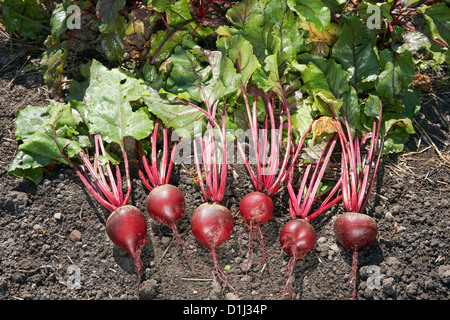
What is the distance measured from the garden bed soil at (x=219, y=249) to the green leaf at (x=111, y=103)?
11.4 inches

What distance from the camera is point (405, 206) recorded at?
7.87ft

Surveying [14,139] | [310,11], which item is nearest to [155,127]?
[14,139]

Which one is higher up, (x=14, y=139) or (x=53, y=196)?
(x=14, y=139)

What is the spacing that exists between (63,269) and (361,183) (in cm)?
169

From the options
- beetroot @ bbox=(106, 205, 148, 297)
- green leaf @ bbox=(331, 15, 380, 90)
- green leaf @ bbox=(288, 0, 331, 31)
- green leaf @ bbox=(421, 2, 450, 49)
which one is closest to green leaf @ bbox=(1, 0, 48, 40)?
beetroot @ bbox=(106, 205, 148, 297)

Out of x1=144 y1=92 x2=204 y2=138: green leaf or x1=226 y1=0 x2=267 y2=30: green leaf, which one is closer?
x1=144 y1=92 x2=204 y2=138: green leaf

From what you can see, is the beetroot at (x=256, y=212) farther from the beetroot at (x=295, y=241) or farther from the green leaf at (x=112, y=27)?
the green leaf at (x=112, y=27)

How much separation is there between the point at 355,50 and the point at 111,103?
1496 mm

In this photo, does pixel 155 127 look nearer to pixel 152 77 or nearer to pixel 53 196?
pixel 152 77

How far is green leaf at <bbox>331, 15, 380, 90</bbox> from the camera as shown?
8.44 ft

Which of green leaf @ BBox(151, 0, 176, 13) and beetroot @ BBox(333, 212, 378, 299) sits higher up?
green leaf @ BBox(151, 0, 176, 13)

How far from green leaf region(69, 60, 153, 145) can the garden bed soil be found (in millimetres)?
289

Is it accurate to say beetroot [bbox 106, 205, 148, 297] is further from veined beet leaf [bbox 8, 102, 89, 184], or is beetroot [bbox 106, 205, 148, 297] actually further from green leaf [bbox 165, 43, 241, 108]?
green leaf [bbox 165, 43, 241, 108]

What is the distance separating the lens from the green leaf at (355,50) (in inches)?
101
